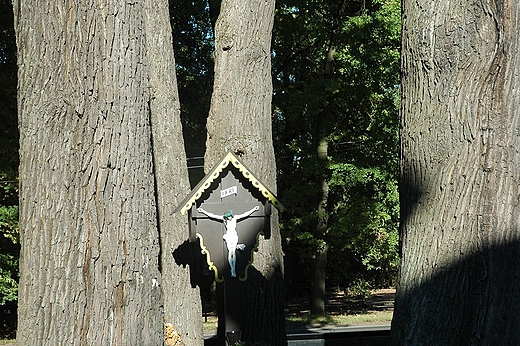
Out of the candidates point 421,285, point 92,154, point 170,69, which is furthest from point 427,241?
point 170,69

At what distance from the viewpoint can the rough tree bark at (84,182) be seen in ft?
10.6

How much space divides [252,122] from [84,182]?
458 centimetres

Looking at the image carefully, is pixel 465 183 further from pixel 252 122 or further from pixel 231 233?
pixel 252 122

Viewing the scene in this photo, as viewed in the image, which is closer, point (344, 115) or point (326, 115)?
point (326, 115)

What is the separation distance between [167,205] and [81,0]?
5.80m

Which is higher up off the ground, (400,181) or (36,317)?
(400,181)

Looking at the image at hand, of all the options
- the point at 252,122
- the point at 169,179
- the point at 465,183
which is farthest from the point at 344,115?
the point at 465,183

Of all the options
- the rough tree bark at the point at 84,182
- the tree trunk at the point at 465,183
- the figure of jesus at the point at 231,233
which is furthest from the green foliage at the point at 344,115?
the rough tree bark at the point at 84,182

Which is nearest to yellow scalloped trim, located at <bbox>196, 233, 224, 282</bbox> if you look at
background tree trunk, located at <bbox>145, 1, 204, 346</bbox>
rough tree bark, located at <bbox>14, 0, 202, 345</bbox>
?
background tree trunk, located at <bbox>145, 1, 204, 346</bbox>

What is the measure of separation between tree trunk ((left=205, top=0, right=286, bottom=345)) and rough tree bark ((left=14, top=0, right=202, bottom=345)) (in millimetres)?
4001

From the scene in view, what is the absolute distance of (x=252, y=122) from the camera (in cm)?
779

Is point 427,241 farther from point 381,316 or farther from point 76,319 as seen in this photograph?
point 381,316

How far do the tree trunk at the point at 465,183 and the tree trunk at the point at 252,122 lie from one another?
255cm

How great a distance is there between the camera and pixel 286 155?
24.4m
